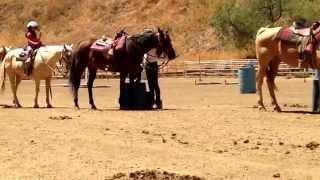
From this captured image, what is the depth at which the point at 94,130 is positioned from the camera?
14.9 metres

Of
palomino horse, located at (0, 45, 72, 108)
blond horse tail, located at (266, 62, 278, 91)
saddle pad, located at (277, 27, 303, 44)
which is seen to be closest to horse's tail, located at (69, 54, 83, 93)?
palomino horse, located at (0, 45, 72, 108)

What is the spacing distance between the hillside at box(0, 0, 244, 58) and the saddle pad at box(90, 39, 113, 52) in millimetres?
39669

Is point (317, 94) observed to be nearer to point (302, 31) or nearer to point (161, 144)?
point (302, 31)

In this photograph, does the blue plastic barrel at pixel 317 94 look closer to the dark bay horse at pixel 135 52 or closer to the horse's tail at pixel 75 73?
the dark bay horse at pixel 135 52

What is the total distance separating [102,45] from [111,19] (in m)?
52.5

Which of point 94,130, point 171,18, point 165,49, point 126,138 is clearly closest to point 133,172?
point 126,138

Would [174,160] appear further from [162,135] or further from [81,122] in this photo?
[81,122]

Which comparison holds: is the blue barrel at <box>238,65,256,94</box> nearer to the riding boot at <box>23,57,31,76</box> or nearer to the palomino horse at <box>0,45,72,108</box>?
the palomino horse at <box>0,45,72,108</box>

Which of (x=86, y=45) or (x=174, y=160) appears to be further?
(x=86, y=45)

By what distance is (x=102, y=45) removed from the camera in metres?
21.3

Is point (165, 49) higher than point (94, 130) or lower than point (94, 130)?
higher

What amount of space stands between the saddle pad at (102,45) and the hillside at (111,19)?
39.7 m

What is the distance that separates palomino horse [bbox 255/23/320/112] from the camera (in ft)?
62.4

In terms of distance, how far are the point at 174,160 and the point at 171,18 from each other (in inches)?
2338
